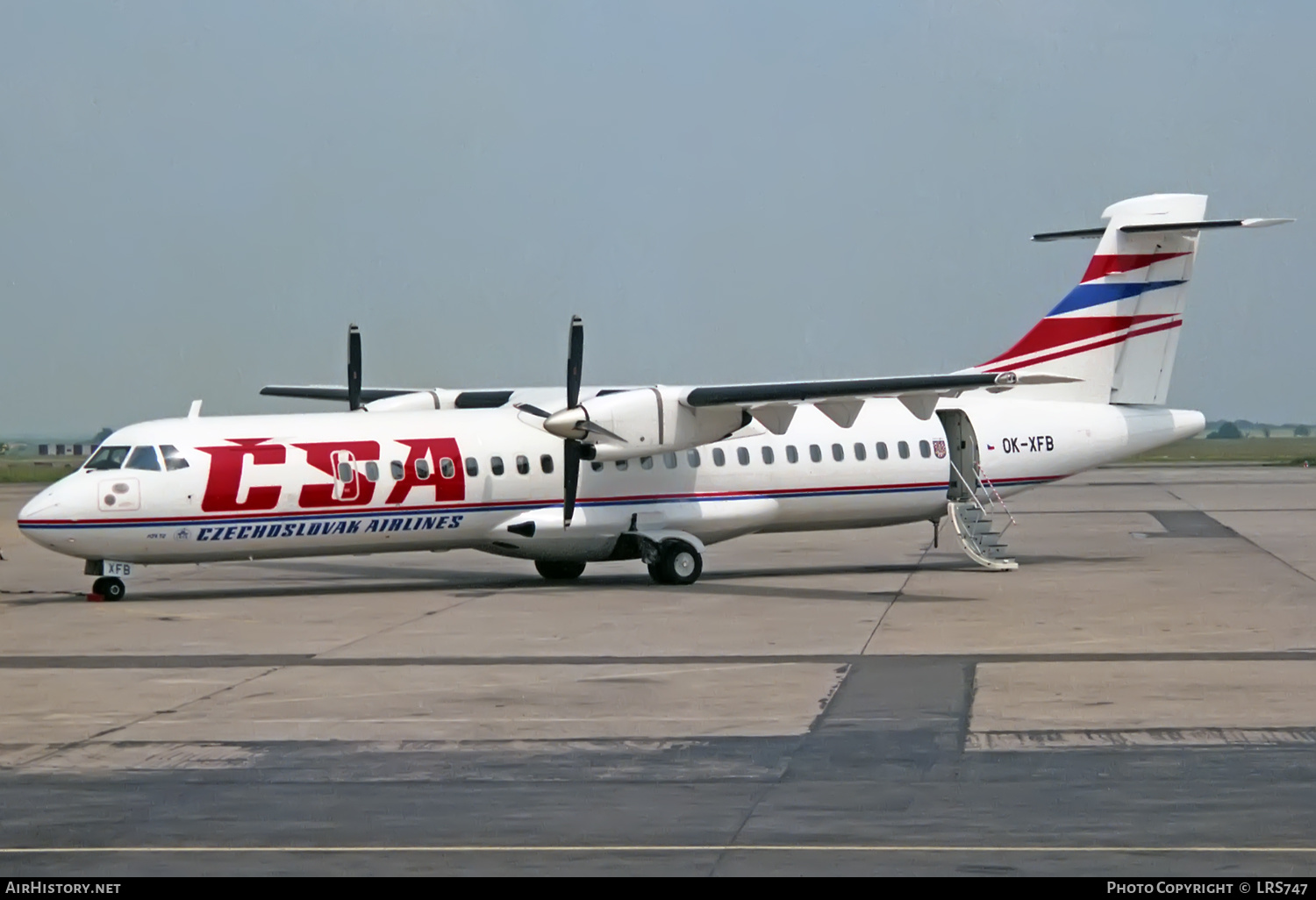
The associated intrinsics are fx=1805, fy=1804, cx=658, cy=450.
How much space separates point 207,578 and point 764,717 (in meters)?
17.8

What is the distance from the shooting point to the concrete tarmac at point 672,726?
9664 mm

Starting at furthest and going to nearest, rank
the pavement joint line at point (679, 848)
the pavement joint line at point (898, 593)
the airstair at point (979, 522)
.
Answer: the airstair at point (979, 522)
the pavement joint line at point (898, 593)
the pavement joint line at point (679, 848)

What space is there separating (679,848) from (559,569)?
19.2 m

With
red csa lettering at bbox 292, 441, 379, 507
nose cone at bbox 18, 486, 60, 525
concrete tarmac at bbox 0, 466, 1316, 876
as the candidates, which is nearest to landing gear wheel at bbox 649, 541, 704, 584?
concrete tarmac at bbox 0, 466, 1316, 876

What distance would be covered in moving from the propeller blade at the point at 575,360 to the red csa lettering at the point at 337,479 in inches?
122

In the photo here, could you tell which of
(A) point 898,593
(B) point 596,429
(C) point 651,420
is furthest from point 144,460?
(A) point 898,593

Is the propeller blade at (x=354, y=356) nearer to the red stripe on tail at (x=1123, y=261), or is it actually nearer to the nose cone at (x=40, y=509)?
the nose cone at (x=40, y=509)

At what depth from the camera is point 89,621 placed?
22.6 metres

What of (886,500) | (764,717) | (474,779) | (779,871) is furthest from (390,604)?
(779,871)

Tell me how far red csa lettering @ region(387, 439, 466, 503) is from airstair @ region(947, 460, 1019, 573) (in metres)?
8.05

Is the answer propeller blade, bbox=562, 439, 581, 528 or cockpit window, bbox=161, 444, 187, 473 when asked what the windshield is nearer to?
cockpit window, bbox=161, 444, 187, 473

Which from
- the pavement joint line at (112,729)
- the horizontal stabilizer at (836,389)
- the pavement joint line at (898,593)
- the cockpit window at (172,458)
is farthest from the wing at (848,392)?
the pavement joint line at (112,729)

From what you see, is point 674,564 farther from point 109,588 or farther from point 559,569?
point 109,588

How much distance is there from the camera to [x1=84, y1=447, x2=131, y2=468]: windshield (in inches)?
981
